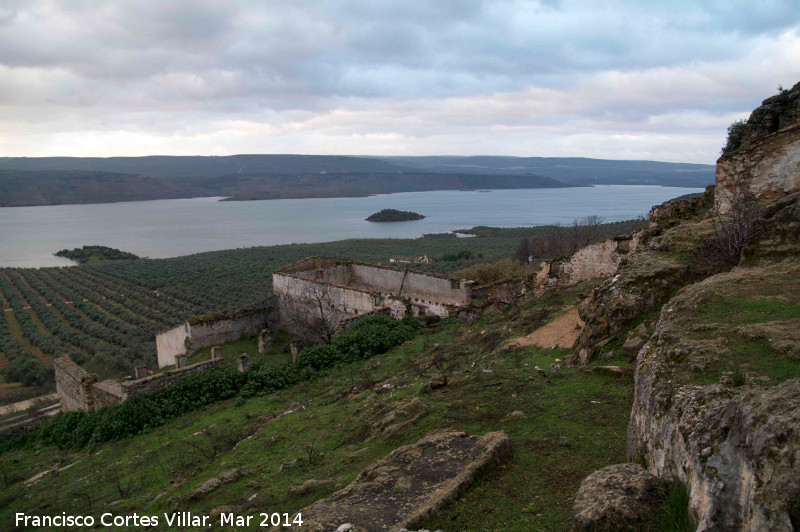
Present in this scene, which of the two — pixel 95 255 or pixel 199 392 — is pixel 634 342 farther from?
pixel 95 255

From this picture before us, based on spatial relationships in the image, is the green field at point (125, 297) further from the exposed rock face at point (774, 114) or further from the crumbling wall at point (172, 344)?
the exposed rock face at point (774, 114)

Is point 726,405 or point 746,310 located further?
point 746,310

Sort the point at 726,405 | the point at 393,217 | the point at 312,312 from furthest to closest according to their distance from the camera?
the point at 393,217
the point at 312,312
the point at 726,405

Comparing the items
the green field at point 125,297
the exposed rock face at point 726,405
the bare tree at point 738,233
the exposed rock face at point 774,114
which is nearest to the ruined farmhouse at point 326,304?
the green field at point 125,297

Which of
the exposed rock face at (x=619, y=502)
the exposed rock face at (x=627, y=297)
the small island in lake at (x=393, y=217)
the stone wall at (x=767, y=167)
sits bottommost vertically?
the small island in lake at (x=393, y=217)

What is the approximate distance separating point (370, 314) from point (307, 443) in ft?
29.9

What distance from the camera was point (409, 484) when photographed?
471 centimetres

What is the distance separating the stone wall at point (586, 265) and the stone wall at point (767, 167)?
4214 millimetres

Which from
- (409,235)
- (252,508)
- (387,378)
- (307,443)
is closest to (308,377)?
(387,378)

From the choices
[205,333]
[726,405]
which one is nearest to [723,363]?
[726,405]

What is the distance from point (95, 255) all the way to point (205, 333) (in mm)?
68759

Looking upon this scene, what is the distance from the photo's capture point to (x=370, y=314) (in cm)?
1675

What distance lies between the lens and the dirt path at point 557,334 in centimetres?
966

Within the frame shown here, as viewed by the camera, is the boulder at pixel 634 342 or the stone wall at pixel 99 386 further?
the stone wall at pixel 99 386
